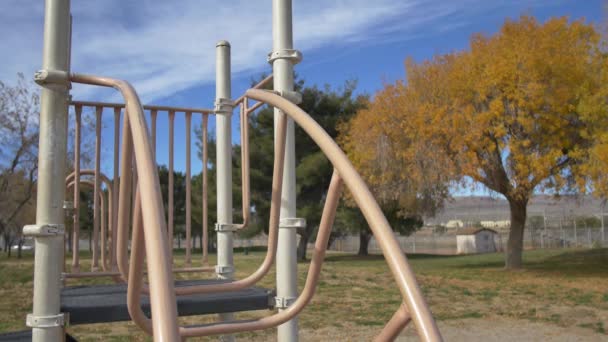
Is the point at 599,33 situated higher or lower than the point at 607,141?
higher

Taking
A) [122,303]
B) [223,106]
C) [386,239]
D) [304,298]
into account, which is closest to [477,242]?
[223,106]

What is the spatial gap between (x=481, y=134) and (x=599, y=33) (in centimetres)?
411

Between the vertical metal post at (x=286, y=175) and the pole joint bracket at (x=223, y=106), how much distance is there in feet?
2.31

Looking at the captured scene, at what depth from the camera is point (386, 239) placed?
137cm

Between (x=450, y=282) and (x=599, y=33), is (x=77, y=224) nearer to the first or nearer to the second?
(x=450, y=282)

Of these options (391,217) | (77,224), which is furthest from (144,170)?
(391,217)

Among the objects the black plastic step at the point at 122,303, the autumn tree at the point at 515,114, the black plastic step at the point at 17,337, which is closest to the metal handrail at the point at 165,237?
the black plastic step at the point at 122,303

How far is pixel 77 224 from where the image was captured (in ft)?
9.39

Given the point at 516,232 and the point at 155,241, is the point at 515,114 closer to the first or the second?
the point at 516,232

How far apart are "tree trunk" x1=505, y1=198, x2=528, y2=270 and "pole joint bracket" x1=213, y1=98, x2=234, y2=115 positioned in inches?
558

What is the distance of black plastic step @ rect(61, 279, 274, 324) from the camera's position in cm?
215

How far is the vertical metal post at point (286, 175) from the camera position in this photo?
8.55ft

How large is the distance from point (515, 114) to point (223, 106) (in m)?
12.6

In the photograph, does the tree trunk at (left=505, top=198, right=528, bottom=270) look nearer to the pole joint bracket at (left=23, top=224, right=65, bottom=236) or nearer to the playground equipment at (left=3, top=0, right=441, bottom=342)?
the playground equipment at (left=3, top=0, right=441, bottom=342)
